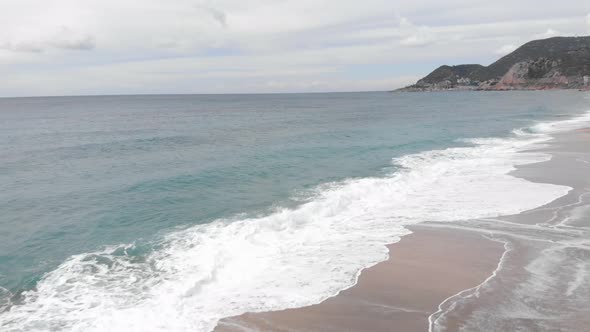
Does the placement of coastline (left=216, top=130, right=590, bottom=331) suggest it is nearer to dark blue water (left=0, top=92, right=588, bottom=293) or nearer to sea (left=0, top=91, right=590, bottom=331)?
sea (left=0, top=91, right=590, bottom=331)

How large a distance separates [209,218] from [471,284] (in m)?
9.50

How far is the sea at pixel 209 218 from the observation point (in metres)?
10.1

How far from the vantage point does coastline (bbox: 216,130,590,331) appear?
8.73 meters

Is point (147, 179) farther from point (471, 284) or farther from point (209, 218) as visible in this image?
point (471, 284)

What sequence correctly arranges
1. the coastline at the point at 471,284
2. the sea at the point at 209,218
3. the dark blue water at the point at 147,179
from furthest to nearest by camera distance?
the dark blue water at the point at 147,179
the sea at the point at 209,218
the coastline at the point at 471,284

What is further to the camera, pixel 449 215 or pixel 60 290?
pixel 449 215

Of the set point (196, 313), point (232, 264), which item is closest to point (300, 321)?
point (196, 313)

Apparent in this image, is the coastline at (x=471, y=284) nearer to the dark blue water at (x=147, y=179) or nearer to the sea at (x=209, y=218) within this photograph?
the sea at (x=209, y=218)

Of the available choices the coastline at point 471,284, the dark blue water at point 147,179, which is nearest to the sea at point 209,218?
the dark blue water at point 147,179

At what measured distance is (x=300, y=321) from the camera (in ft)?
29.1

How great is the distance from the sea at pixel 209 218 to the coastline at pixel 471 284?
63 cm

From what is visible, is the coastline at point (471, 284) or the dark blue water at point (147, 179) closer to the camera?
the coastline at point (471, 284)

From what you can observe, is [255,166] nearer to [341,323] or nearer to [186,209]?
[186,209]

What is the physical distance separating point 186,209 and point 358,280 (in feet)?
29.7
